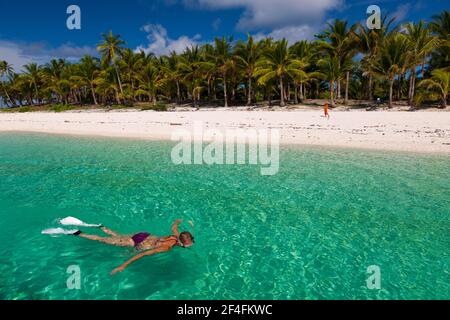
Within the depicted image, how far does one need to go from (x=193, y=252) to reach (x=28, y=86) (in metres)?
76.1

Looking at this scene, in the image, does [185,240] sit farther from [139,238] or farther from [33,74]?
[33,74]

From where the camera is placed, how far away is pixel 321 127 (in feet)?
69.1

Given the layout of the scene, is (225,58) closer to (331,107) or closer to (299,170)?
(331,107)

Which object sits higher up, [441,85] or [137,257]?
[441,85]

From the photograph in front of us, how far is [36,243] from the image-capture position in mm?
6500

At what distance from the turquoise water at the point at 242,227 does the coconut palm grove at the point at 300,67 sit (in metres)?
18.9

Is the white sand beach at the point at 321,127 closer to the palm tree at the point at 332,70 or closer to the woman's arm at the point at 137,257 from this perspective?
the palm tree at the point at 332,70

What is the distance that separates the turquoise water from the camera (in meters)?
5.01

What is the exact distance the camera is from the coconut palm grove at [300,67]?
2786 centimetres

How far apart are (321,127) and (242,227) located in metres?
16.0

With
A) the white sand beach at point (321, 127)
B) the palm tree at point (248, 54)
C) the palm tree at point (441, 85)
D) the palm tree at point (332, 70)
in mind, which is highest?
the palm tree at point (248, 54)

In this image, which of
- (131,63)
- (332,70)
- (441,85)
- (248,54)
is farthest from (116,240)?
(131,63)

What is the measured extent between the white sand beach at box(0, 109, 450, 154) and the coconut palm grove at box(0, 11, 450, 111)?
6.91 m

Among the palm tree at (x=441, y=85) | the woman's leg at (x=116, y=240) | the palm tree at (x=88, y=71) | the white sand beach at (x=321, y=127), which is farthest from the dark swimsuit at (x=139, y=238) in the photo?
the palm tree at (x=88, y=71)
